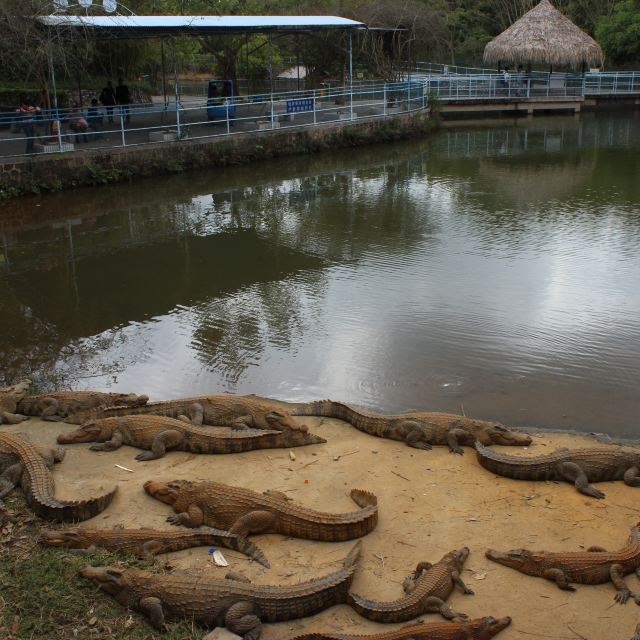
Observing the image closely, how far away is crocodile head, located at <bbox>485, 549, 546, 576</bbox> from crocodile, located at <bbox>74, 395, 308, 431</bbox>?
7.79 ft

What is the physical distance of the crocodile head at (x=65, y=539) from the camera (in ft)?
15.3

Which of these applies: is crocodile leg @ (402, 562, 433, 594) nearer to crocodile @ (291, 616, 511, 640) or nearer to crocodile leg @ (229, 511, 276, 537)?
crocodile @ (291, 616, 511, 640)

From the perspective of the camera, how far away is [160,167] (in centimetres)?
1789

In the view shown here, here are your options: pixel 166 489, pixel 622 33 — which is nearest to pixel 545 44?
pixel 622 33

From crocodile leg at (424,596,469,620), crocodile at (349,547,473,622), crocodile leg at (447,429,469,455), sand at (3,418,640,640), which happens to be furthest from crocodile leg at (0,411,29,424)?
crocodile leg at (424,596,469,620)

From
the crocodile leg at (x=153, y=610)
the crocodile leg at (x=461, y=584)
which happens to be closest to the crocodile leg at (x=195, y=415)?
the crocodile leg at (x=153, y=610)

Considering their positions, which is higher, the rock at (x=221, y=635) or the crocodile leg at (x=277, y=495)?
the crocodile leg at (x=277, y=495)

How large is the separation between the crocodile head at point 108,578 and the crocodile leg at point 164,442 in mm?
1889

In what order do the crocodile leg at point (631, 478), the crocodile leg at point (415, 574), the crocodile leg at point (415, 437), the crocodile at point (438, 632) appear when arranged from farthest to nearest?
the crocodile leg at point (415, 437)
the crocodile leg at point (631, 478)
the crocodile leg at point (415, 574)
the crocodile at point (438, 632)

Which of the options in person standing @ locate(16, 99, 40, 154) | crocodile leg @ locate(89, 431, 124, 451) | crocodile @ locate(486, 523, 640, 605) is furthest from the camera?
person standing @ locate(16, 99, 40, 154)

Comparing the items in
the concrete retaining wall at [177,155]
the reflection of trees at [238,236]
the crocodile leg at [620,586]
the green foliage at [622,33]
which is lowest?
the crocodile leg at [620,586]

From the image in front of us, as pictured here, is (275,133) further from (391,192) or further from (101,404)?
(101,404)

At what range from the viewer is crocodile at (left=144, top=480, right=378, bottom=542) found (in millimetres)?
4879

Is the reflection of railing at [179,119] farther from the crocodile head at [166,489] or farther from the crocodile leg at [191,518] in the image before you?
the crocodile leg at [191,518]
